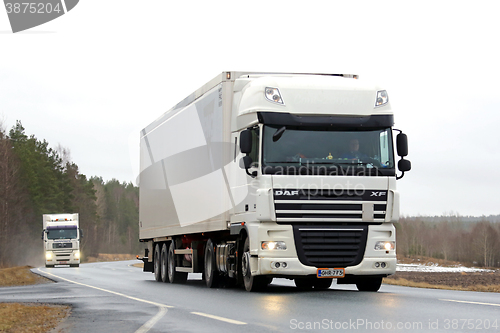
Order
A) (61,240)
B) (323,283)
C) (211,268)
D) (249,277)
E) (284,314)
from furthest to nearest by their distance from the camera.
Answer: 1. (61,240)
2. (211,268)
3. (323,283)
4. (249,277)
5. (284,314)

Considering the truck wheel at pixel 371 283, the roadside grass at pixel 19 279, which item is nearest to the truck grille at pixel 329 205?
the truck wheel at pixel 371 283

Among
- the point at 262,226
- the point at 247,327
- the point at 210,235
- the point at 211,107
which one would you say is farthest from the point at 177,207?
the point at 247,327

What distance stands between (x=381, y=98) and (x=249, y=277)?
4.64m

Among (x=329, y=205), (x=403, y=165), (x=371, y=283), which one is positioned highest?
(x=403, y=165)

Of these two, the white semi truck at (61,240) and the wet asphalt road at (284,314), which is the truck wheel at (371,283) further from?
the white semi truck at (61,240)

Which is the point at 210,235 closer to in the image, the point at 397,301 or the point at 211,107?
the point at 211,107

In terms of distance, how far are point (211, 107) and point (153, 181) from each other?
7332 mm

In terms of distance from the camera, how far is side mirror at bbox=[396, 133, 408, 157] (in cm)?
1489

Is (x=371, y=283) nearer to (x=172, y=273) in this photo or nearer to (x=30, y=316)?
(x=30, y=316)

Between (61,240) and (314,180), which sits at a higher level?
(314,180)

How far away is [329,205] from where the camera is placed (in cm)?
1452

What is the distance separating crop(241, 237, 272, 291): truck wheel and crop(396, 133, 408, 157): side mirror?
3600mm

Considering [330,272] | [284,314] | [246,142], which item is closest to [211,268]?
[330,272]

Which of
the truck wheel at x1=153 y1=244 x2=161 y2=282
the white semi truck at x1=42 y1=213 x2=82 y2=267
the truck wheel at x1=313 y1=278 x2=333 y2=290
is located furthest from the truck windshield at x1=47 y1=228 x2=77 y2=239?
the truck wheel at x1=313 y1=278 x2=333 y2=290
